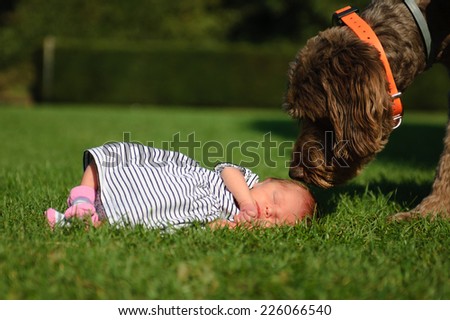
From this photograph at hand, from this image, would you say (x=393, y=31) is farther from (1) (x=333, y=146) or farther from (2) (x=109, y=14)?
(2) (x=109, y=14)

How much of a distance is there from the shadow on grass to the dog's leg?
1.46 ft

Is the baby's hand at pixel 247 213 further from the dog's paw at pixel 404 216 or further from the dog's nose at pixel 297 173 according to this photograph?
the dog's paw at pixel 404 216

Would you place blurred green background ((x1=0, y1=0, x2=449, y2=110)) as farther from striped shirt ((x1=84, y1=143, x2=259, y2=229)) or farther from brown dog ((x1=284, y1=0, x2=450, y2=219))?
striped shirt ((x1=84, y1=143, x2=259, y2=229))

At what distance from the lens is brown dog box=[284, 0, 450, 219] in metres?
3.85

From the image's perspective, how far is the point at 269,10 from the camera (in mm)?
37969

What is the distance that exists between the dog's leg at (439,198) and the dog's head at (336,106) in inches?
25.0

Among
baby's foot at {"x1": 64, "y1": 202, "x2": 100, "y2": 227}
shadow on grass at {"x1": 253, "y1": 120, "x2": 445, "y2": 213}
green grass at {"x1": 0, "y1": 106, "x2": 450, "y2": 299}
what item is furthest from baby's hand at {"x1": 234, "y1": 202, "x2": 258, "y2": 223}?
baby's foot at {"x1": 64, "y1": 202, "x2": 100, "y2": 227}

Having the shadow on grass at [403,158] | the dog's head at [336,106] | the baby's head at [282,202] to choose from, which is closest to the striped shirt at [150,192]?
the baby's head at [282,202]

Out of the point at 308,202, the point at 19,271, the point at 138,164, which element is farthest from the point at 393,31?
the point at 19,271

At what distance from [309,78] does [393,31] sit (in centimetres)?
76

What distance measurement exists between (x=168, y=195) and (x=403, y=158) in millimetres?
6401

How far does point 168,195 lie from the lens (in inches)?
158

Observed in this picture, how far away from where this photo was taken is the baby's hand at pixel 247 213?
13.7ft

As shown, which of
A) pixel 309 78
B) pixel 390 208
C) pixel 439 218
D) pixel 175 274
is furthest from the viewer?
pixel 390 208
